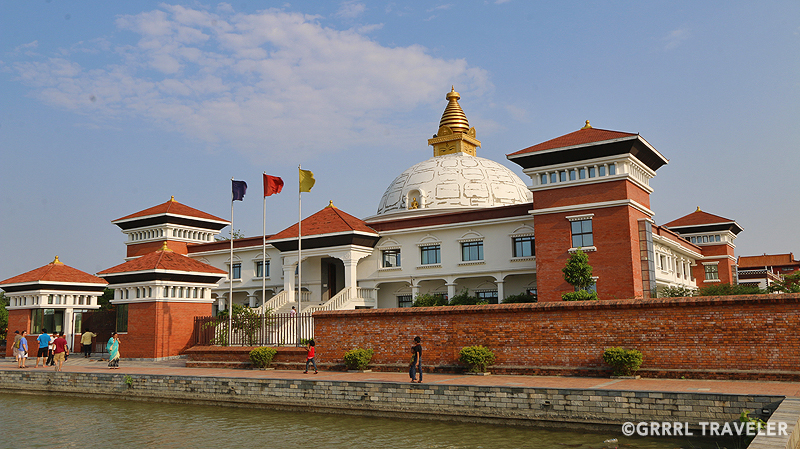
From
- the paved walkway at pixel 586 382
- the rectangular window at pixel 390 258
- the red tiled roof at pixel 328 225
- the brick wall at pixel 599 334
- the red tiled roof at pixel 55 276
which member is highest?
the red tiled roof at pixel 328 225

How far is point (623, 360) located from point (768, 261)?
224 ft

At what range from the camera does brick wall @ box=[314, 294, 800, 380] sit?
1438cm

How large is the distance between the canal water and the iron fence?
579cm

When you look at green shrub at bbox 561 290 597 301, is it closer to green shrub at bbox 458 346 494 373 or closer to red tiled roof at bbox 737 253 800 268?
green shrub at bbox 458 346 494 373

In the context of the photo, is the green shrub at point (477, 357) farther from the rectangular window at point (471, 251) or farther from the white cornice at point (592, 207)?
the rectangular window at point (471, 251)

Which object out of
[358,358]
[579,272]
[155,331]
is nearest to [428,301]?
[579,272]

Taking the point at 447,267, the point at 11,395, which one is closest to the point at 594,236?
the point at 447,267

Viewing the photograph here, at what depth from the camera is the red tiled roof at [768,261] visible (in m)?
70.8

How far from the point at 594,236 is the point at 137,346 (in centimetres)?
1967

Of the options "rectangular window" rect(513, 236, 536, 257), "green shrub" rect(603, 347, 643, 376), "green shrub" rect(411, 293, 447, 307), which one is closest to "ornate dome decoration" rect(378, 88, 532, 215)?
"rectangular window" rect(513, 236, 536, 257)

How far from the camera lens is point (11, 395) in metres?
20.8

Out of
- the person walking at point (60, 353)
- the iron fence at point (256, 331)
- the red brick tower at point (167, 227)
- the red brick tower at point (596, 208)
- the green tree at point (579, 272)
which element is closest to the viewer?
the person walking at point (60, 353)

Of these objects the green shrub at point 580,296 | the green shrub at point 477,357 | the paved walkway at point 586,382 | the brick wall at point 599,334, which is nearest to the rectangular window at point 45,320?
the paved walkway at point 586,382

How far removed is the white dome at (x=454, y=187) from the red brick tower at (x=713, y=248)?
12.1m
